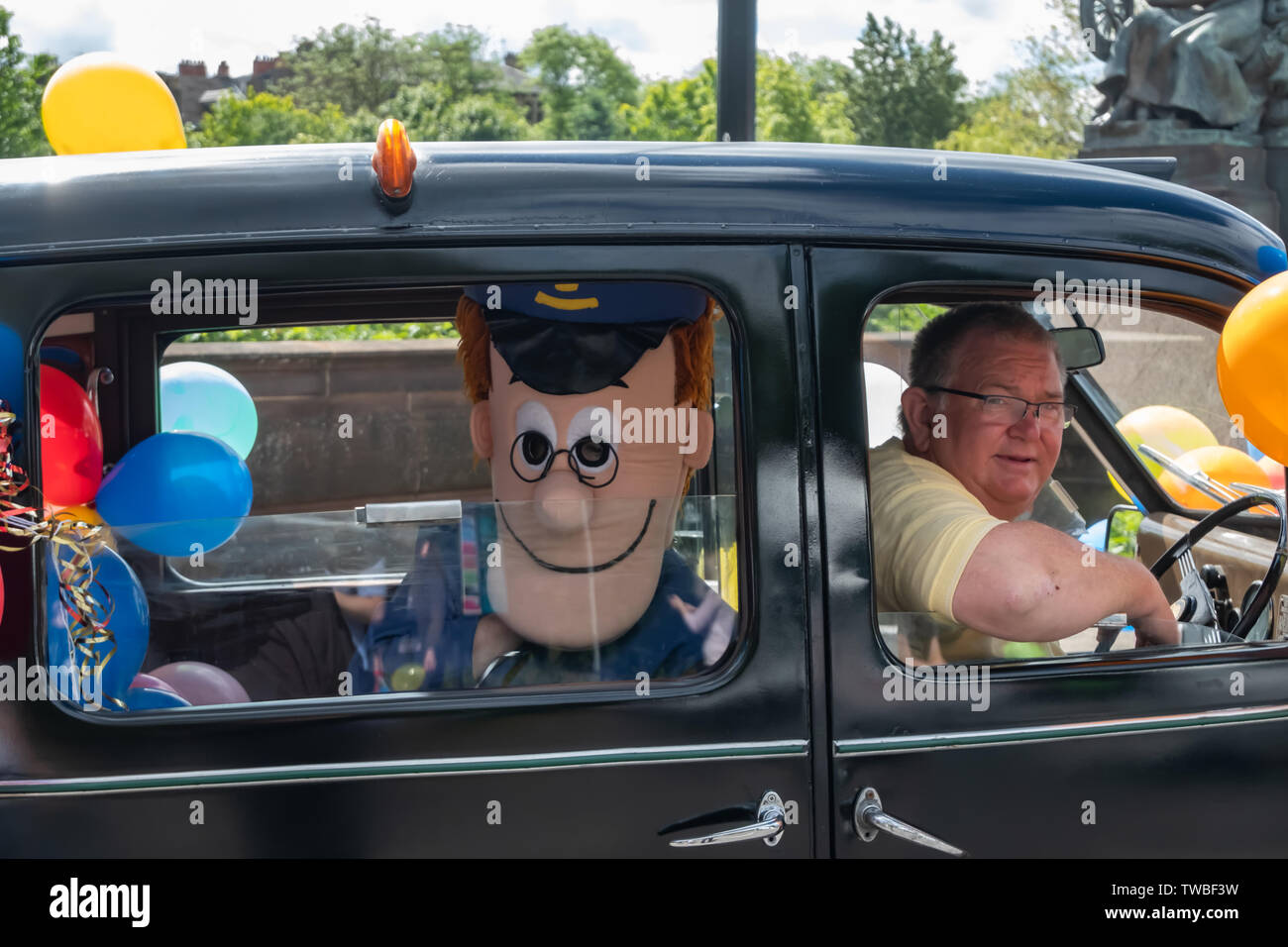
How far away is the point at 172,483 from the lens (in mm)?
2350

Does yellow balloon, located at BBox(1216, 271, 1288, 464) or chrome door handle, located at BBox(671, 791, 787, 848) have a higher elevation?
yellow balloon, located at BBox(1216, 271, 1288, 464)

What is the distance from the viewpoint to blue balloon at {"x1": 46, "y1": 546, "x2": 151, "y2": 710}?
1.63 m

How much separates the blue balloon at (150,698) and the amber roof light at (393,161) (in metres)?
0.79

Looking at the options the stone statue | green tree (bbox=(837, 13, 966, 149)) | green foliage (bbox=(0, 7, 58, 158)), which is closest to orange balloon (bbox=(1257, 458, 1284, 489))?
the stone statue

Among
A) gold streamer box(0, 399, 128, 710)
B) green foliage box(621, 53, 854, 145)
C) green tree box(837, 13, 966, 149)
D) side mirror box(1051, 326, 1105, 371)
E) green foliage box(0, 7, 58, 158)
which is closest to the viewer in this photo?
gold streamer box(0, 399, 128, 710)

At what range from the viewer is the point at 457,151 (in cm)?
172

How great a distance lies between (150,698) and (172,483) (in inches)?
28.6

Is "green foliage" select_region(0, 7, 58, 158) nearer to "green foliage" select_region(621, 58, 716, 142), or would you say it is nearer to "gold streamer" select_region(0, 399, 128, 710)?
"gold streamer" select_region(0, 399, 128, 710)

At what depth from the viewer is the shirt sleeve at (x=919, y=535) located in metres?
1.85

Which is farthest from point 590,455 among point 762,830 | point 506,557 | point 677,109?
point 677,109

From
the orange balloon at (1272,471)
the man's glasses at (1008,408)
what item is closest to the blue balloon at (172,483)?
the man's glasses at (1008,408)

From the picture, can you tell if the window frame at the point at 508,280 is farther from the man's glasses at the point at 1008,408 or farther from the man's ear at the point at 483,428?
the man's glasses at the point at 1008,408

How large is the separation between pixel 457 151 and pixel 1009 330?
1002 millimetres
